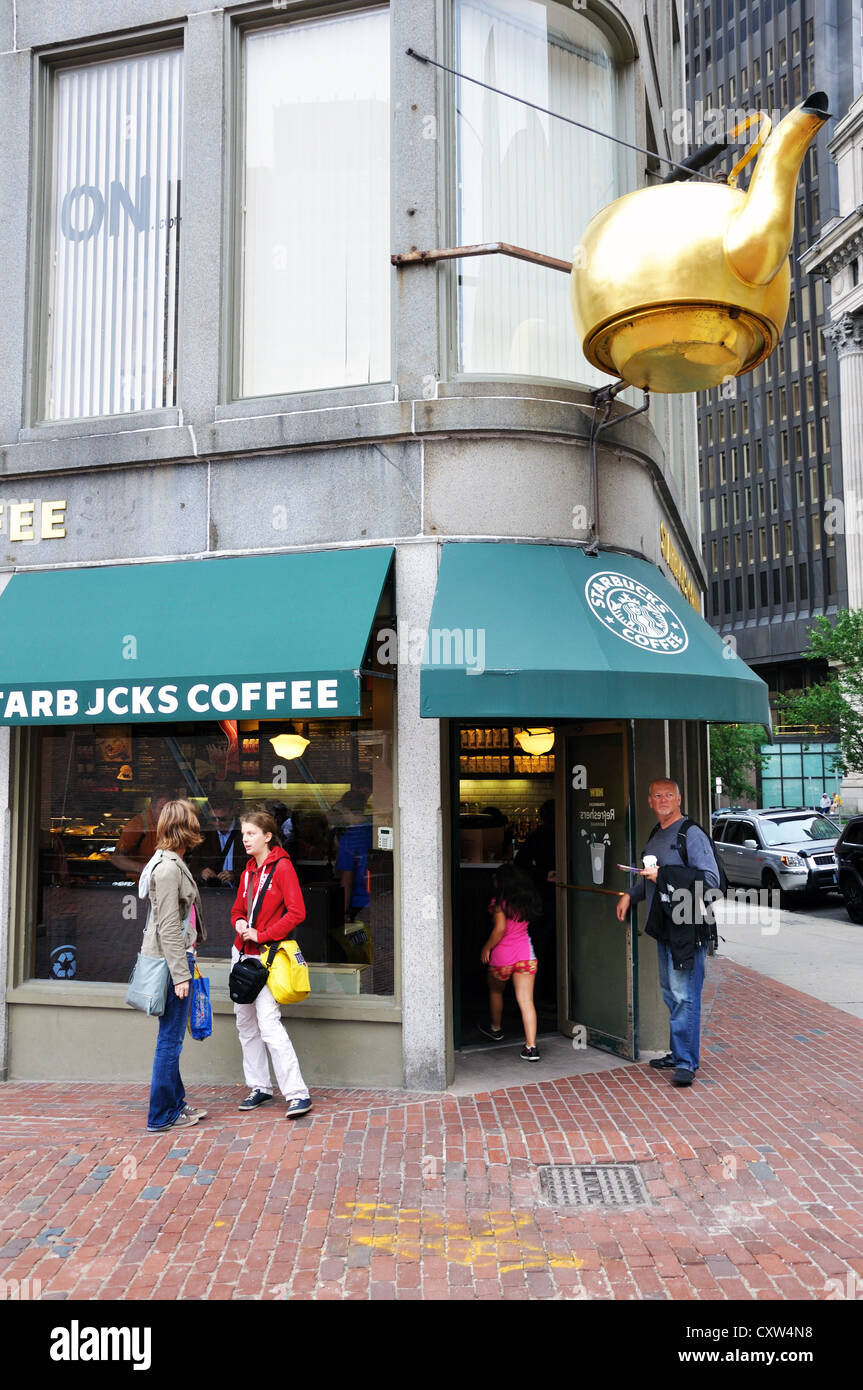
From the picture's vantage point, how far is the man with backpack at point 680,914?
6.99 meters

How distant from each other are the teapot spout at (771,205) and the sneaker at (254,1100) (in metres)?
5.91

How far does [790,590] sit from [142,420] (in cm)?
6485

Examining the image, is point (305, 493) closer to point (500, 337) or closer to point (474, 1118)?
point (500, 337)

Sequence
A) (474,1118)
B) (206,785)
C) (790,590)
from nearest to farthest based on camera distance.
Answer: (474,1118), (206,785), (790,590)

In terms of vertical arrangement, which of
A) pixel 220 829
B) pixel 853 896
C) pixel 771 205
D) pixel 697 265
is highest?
pixel 771 205

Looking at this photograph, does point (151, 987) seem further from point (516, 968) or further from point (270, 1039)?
point (516, 968)

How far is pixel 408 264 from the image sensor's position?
759 centimetres

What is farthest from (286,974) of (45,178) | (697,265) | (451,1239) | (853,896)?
(853,896)

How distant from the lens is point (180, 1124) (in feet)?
20.9

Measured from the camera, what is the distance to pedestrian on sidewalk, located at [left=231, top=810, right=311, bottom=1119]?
6.46 meters

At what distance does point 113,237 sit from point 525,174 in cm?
337

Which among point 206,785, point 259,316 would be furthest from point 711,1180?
point 259,316

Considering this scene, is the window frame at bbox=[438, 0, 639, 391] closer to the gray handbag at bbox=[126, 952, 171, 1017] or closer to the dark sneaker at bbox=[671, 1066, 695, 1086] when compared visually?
the gray handbag at bbox=[126, 952, 171, 1017]

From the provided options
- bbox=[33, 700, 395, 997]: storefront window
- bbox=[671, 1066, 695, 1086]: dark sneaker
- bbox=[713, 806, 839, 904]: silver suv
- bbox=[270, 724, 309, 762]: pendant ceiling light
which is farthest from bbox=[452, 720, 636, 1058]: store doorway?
bbox=[713, 806, 839, 904]: silver suv
